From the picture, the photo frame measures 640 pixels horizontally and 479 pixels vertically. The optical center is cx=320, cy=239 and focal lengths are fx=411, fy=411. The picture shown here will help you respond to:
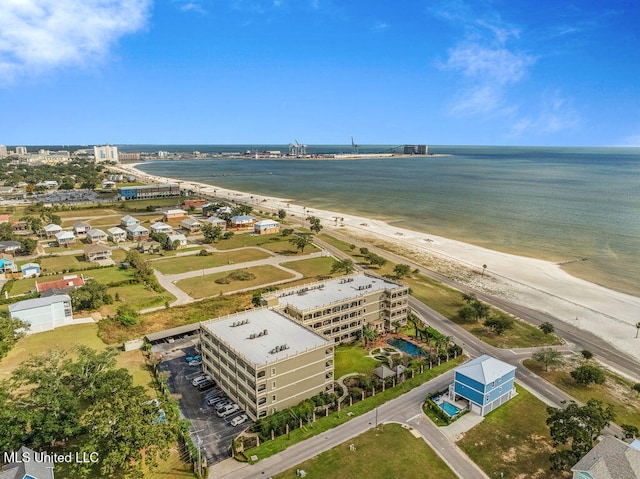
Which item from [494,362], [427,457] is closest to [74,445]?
[427,457]

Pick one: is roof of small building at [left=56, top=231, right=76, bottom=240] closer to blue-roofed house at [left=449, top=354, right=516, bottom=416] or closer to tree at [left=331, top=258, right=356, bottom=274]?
tree at [left=331, top=258, right=356, bottom=274]

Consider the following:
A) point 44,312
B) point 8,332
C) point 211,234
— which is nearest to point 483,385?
point 8,332

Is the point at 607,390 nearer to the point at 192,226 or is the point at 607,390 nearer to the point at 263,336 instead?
the point at 263,336

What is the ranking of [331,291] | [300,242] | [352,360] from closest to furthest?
[352,360] → [331,291] → [300,242]

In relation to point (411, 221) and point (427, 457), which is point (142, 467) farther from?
point (411, 221)

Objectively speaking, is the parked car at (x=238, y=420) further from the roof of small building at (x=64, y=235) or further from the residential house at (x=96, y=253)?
the roof of small building at (x=64, y=235)

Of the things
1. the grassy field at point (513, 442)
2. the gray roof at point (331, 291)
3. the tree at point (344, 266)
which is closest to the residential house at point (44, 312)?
the gray roof at point (331, 291)
